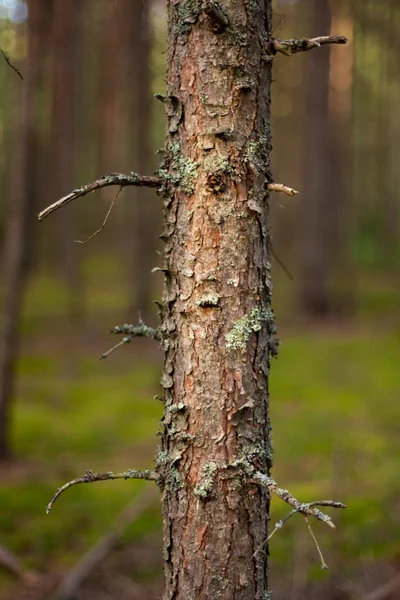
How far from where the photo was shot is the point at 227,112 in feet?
8.50

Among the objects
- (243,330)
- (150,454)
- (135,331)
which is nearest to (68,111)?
(150,454)

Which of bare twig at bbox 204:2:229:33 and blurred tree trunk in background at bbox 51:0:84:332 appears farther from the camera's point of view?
blurred tree trunk in background at bbox 51:0:84:332

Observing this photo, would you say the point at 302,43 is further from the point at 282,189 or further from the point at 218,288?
the point at 218,288

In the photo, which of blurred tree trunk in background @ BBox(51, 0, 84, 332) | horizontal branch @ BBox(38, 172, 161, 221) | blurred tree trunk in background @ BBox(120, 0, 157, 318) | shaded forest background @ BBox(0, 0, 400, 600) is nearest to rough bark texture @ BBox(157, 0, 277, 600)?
horizontal branch @ BBox(38, 172, 161, 221)

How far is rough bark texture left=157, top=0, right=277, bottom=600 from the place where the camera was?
102 inches

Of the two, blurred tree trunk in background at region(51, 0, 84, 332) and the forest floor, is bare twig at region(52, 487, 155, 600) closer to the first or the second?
the forest floor

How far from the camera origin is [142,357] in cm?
1495

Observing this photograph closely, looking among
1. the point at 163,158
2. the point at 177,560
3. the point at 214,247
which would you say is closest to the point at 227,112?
the point at 163,158

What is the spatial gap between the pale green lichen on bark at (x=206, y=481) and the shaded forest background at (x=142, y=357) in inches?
15.0

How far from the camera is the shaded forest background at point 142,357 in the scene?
6.44 metres

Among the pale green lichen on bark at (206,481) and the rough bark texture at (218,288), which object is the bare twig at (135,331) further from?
the pale green lichen on bark at (206,481)

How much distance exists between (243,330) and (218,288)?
0.19 m

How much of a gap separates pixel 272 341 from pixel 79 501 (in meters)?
5.45

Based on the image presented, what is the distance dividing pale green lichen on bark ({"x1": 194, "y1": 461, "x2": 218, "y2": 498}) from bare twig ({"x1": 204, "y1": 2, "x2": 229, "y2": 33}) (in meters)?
1.66
